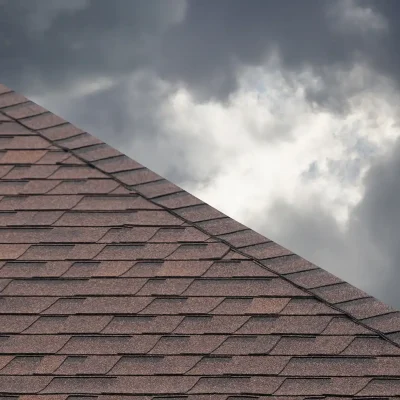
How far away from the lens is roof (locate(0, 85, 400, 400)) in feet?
A: 23.4

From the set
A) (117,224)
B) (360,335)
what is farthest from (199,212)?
(360,335)

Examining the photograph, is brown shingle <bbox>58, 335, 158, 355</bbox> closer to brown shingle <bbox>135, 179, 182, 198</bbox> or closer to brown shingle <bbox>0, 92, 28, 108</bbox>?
brown shingle <bbox>135, 179, 182, 198</bbox>

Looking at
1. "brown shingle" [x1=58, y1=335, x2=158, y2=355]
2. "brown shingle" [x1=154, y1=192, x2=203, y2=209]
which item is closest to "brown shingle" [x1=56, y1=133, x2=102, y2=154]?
"brown shingle" [x1=154, y1=192, x2=203, y2=209]

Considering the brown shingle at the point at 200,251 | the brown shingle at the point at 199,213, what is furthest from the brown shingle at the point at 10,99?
the brown shingle at the point at 200,251

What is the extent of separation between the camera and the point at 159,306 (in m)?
7.63

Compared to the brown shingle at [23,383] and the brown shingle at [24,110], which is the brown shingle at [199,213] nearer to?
the brown shingle at [23,383]

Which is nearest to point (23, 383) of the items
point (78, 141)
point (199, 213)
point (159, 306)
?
point (159, 306)

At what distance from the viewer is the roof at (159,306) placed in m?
7.12

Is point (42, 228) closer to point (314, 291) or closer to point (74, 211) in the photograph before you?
point (74, 211)

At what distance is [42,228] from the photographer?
8.35 m

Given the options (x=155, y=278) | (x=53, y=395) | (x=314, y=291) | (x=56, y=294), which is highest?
(x=314, y=291)

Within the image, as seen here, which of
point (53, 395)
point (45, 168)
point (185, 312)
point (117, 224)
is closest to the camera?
point (53, 395)

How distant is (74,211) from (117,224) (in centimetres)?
44

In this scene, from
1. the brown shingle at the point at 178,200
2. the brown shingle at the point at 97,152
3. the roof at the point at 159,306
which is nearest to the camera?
the roof at the point at 159,306
